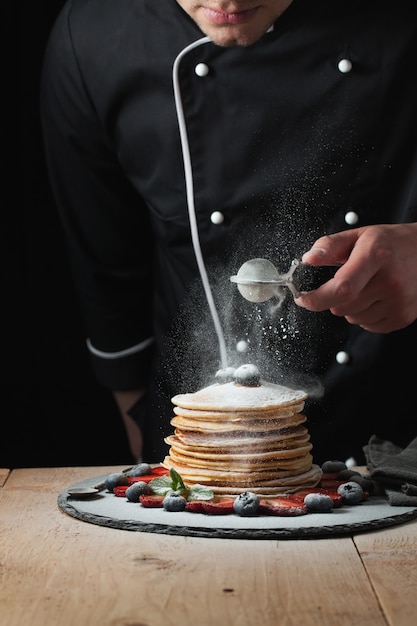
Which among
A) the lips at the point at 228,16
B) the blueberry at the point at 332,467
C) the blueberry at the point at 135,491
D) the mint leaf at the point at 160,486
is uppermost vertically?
the lips at the point at 228,16

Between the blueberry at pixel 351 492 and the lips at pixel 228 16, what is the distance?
91 centimetres

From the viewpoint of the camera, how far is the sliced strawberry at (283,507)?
6.14 ft

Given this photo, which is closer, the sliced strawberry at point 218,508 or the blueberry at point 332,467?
the sliced strawberry at point 218,508

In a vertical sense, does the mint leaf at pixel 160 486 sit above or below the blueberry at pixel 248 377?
below

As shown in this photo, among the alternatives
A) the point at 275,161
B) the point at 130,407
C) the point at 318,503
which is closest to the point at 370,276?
the point at 318,503

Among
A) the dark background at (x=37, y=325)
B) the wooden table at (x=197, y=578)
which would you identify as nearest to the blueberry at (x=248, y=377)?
the wooden table at (x=197, y=578)

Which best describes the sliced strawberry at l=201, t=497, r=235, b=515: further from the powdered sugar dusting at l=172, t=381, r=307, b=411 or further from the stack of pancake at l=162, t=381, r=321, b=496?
the powdered sugar dusting at l=172, t=381, r=307, b=411

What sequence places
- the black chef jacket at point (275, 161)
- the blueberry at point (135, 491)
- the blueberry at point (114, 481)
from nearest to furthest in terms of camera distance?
1. the blueberry at point (135, 491)
2. the blueberry at point (114, 481)
3. the black chef jacket at point (275, 161)

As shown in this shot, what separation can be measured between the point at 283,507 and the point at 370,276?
43 cm

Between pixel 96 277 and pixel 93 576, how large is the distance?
5.29 feet

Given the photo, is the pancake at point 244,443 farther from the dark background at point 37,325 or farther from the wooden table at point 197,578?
the dark background at point 37,325

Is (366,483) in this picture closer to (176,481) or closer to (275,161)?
(176,481)

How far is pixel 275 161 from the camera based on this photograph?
8.39ft

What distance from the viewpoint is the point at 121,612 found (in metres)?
1.42
